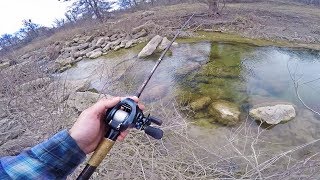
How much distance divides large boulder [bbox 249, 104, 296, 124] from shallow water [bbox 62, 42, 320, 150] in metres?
0.12

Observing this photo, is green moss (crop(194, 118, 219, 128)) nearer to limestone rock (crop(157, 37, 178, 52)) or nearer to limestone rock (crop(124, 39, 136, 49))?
limestone rock (crop(157, 37, 178, 52))

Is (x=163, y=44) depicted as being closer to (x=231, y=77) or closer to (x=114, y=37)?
(x=231, y=77)

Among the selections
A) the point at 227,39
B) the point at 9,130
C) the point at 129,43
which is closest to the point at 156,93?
the point at 9,130

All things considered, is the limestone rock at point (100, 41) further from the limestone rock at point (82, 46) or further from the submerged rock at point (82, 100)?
the submerged rock at point (82, 100)

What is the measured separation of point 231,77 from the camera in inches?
284

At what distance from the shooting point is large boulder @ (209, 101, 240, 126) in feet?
17.5

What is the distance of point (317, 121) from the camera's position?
5145 millimetres

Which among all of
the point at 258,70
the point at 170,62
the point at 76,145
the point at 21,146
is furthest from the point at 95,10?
the point at 76,145

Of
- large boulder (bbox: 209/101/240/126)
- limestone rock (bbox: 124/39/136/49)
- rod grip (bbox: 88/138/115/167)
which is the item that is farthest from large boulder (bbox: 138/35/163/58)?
rod grip (bbox: 88/138/115/167)

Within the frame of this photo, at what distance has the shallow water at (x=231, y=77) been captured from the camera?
218 inches

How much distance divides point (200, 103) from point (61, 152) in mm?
4709

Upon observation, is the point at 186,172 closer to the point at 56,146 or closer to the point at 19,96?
the point at 56,146

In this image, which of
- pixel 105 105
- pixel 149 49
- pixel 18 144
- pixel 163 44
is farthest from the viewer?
pixel 163 44

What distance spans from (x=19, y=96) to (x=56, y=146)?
14.9ft
